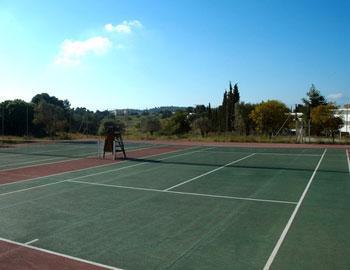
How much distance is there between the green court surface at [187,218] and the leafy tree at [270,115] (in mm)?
26204

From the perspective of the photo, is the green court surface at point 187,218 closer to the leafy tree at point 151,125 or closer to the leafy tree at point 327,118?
the leafy tree at point 327,118

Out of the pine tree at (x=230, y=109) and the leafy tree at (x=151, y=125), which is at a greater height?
the pine tree at (x=230, y=109)

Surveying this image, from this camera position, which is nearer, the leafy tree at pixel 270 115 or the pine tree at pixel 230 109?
the leafy tree at pixel 270 115

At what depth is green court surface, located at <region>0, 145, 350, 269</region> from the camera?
7137 millimetres

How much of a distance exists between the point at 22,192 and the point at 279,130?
32.4 meters

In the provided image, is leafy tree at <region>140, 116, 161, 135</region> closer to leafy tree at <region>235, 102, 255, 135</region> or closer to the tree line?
the tree line

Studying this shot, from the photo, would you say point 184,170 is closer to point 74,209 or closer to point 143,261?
point 74,209

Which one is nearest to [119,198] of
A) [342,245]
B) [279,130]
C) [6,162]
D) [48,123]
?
[342,245]

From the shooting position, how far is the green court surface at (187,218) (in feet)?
23.4

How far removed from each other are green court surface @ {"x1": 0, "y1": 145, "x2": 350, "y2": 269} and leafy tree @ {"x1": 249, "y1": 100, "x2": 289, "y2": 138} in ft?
86.0

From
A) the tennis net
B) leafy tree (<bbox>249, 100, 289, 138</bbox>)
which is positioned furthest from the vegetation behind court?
the tennis net

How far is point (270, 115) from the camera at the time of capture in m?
43.1

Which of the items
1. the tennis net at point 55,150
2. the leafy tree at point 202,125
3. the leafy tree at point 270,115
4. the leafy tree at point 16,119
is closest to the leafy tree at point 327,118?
the leafy tree at point 270,115

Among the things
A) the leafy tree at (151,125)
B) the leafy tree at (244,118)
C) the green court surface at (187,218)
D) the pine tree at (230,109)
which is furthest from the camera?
the leafy tree at (151,125)
